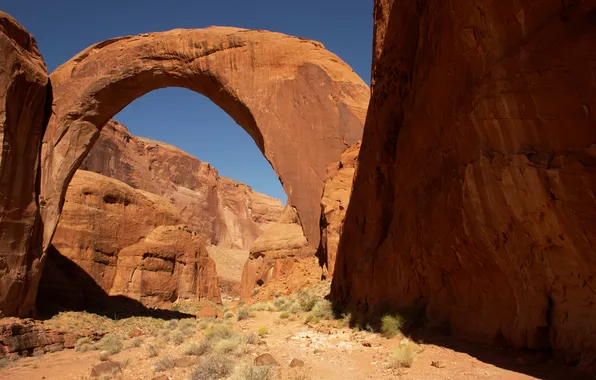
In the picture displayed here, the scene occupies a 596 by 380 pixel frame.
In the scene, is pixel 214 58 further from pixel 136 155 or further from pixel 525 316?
pixel 136 155

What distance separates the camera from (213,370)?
18.3 feet

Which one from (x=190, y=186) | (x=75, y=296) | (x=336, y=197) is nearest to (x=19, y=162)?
(x=75, y=296)

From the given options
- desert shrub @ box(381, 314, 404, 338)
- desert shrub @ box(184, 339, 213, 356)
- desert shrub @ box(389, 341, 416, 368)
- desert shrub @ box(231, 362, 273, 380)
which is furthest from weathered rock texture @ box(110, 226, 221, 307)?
desert shrub @ box(389, 341, 416, 368)

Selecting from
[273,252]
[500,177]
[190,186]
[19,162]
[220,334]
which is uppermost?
[190,186]

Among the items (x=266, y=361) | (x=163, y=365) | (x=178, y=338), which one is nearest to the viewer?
(x=266, y=361)

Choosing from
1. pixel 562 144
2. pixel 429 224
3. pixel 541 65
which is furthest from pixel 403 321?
pixel 541 65

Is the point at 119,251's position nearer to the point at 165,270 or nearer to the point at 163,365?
the point at 165,270

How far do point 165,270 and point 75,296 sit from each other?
532 cm

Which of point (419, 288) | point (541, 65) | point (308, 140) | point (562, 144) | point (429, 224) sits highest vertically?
point (308, 140)

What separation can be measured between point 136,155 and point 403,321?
58379 mm

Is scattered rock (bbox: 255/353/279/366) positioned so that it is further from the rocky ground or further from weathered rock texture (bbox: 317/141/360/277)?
weathered rock texture (bbox: 317/141/360/277)

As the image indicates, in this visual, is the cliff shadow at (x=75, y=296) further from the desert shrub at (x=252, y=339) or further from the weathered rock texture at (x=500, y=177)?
the weathered rock texture at (x=500, y=177)

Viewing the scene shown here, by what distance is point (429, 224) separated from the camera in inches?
254

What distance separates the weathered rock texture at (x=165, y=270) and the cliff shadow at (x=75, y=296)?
910 mm
